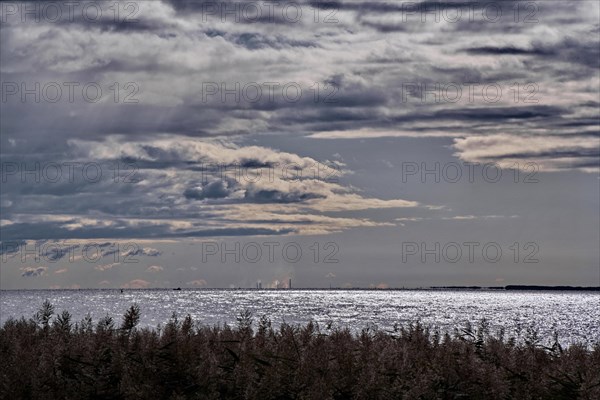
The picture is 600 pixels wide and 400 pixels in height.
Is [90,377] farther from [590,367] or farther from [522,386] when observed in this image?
[590,367]

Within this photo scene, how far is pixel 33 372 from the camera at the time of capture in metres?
12.8

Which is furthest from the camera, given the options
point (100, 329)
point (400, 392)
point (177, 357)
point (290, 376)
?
point (100, 329)

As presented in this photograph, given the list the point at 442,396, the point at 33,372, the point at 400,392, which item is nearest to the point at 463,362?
the point at 442,396

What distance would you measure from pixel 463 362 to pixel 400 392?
1.77 meters

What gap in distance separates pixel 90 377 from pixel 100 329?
2.86 meters

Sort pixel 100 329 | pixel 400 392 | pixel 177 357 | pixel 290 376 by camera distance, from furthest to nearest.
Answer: pixel 100 329 → pixel 177 357 → pixel 290 376 → pixel 400 392

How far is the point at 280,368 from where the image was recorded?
12.1 metres

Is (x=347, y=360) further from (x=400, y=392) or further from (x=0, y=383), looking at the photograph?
(x=0, y=383)

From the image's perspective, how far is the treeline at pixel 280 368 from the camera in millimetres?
11602

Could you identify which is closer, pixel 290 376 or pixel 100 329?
pixel 290 376

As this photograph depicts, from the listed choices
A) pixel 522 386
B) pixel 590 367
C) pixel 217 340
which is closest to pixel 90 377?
pixel 217 340

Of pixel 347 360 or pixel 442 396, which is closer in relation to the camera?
pixel 442 396

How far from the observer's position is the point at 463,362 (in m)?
12.5

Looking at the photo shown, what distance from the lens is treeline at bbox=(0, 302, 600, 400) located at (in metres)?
11.6
